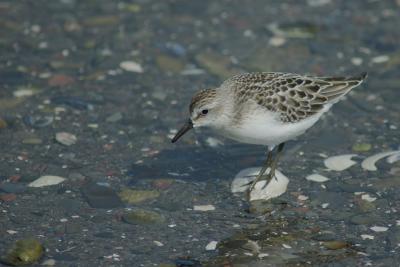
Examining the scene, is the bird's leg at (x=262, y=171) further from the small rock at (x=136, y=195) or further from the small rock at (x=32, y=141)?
the small rock at (x=32, y=141)

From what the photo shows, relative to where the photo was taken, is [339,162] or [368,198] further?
[339,162]

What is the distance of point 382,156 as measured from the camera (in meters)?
8.72

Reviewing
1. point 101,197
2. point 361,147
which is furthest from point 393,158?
point 101,197

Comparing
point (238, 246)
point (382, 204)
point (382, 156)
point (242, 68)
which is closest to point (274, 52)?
point (242, 68)

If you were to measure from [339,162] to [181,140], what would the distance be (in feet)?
6.55

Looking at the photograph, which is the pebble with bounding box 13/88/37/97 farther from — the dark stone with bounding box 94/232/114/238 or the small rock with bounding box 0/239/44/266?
the small rock with bounding box 0/239/44/266

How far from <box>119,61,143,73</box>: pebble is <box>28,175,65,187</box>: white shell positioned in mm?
2908

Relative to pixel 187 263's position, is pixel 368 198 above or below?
above

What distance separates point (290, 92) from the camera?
7941 mm

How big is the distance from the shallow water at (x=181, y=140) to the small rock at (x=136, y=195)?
0.9 inches

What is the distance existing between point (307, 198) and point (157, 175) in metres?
1.74

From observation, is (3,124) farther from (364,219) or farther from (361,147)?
(364,219)

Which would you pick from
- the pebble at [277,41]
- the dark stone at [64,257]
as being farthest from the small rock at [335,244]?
the pebble at [277,41]

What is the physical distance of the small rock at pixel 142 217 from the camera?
299 inches
